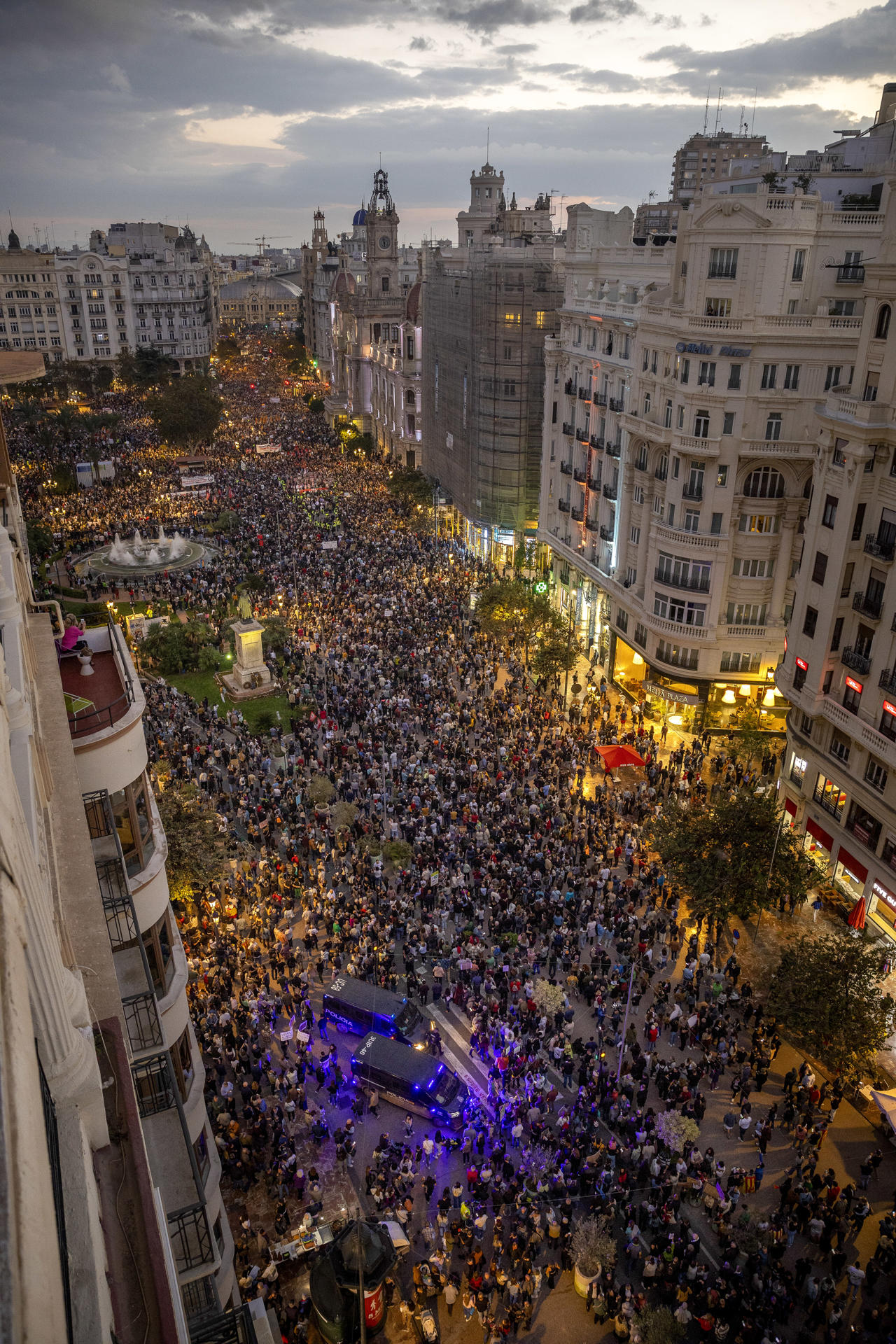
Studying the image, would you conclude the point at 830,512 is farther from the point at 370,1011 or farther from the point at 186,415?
the point at 186,415

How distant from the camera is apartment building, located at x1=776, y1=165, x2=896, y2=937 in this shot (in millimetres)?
27031

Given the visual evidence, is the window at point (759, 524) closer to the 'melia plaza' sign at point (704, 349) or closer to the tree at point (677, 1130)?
the 'melia plaza' sign at point (704, 349)

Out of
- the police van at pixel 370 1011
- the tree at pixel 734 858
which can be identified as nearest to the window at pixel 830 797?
the tree at pixel 734 858

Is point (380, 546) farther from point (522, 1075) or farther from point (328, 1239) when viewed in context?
point (328, 1239)

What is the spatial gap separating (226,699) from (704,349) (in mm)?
26871

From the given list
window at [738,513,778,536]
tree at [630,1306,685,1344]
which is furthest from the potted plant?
window at [738,513,778,536]

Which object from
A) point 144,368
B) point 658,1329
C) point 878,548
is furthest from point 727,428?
point 144,368

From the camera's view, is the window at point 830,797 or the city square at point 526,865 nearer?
the city square at point 526,865

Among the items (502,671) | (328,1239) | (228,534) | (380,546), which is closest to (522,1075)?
(328,1239)

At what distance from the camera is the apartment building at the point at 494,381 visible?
55.9 m

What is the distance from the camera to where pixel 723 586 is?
38.3m

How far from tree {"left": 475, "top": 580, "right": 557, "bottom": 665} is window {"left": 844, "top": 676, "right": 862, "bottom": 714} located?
1789 centimetres

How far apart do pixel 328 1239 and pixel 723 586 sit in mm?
28726

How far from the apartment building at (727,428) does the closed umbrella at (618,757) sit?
6.08 m
